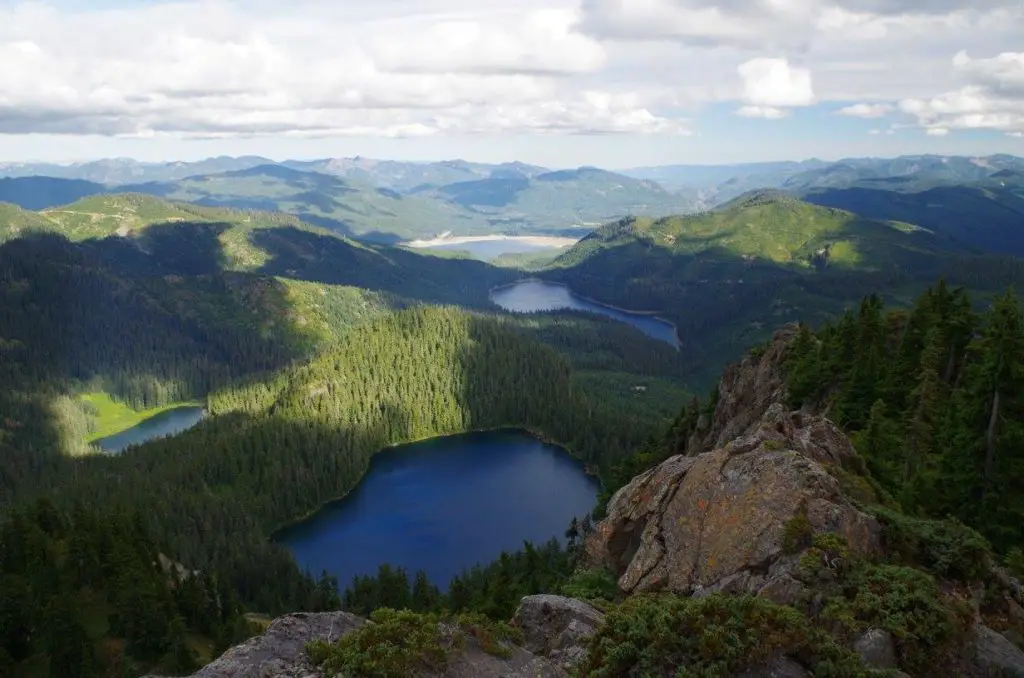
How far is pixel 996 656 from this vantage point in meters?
21.8

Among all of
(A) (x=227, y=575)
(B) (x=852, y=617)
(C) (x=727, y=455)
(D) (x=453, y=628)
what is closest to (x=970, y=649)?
(B) (x=852, y=617)

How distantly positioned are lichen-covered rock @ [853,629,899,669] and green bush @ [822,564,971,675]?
0.73 feet

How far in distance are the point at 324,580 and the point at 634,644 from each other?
110578mm

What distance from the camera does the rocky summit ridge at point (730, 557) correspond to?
74.3 ft

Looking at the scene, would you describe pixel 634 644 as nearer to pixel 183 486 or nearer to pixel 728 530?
pixel 728 530

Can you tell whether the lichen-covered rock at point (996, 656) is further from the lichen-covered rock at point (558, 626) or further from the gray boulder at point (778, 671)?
the lichen-covered rock at point (558, 626)

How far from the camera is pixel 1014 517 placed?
4422cm

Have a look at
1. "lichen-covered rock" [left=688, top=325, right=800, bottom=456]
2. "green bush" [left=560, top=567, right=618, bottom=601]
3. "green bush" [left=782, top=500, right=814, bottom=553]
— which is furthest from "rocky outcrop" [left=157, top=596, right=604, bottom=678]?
"lichen-covered rock" [left=688, top=325, right=800, bottom=456]

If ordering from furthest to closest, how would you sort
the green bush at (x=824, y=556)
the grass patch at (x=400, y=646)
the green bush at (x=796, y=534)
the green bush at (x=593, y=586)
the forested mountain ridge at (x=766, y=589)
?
the green bush at (x=593, y=586) < the green bush at (x=796, y=534) < the green bush at (x=824, y=556) < the grass patch at (x=400, y=646) < the forested mountain ridge at (x=766, y=589)

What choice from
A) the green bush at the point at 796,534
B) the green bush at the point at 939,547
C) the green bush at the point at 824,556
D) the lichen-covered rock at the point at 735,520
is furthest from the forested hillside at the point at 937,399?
the green bush at the point at 824,556

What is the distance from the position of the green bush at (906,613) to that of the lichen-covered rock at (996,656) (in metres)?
0.77

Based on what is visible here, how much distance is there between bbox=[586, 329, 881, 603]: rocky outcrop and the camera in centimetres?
2811

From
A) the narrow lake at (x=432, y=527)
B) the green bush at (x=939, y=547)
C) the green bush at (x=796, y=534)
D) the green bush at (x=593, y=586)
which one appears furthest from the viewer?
the narrow lake at (x=432, y=527)

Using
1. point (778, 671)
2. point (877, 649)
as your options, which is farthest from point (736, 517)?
point (778, 671)
